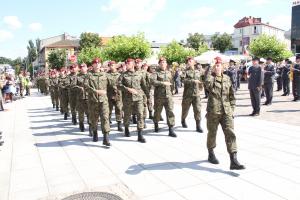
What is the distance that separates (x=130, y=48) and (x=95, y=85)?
4207 cm

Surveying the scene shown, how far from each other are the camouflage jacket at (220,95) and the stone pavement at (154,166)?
3.48 feet

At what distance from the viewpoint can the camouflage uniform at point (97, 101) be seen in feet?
27.2

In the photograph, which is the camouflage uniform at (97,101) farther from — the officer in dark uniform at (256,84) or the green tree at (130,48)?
the green tree at (130,48)

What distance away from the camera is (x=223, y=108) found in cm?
616

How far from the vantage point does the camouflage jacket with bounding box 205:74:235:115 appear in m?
6.18

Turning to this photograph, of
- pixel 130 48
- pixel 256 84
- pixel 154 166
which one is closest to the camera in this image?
pixel 154 166

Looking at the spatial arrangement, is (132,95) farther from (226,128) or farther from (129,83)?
(226,128)

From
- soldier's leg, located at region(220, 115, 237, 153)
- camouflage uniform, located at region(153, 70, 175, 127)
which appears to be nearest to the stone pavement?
soldier's leg, located at region(220, 115, 237, 153)

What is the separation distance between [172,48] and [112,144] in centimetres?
5070

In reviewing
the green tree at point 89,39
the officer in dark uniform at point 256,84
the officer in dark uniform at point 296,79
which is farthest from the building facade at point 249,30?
the officer in dark uniform at point 256,84

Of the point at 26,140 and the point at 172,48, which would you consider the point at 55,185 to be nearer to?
the point at 26,140

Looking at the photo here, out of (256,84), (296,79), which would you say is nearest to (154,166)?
(256,84)

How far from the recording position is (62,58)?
65750 millimetres

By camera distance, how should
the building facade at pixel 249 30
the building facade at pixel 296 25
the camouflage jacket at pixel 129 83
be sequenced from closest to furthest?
the camouflage jacket at pixel 129 83, the building facade at pixel 296 25, the building facade at pixel 249 30
